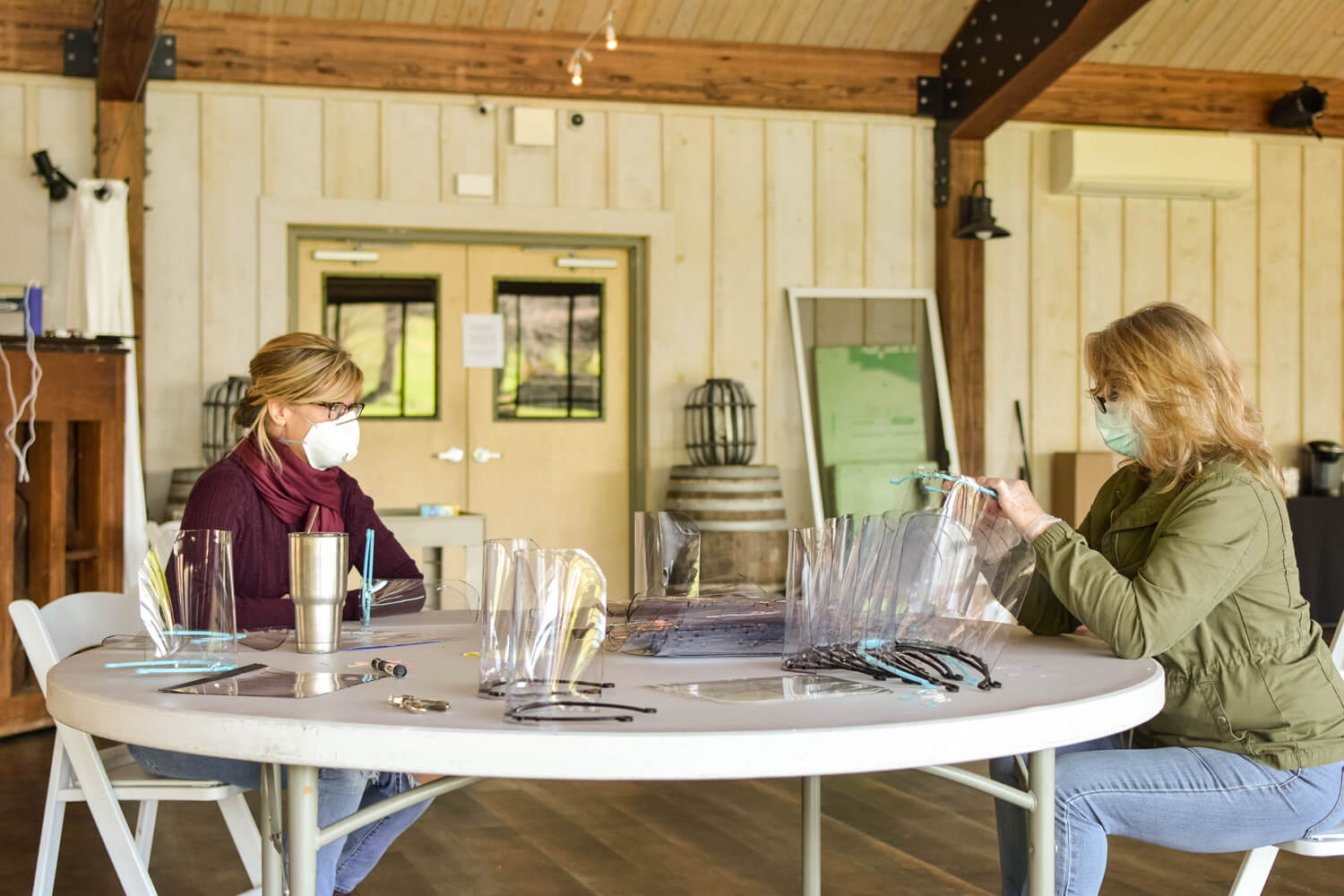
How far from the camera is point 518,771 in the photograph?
1.15 metres

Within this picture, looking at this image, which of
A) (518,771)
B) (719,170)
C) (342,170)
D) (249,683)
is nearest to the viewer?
(518,771)

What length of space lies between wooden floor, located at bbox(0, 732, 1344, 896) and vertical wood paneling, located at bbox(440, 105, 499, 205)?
2829 mm

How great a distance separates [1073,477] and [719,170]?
214cm

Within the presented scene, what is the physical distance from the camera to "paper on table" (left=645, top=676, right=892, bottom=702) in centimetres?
135

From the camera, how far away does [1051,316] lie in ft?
19.2

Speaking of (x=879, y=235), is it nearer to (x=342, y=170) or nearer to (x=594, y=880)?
(x=342, y=170)

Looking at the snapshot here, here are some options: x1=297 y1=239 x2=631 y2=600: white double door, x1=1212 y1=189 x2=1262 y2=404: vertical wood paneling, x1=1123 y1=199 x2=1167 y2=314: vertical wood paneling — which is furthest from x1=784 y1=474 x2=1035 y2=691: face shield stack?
x1=1212 y1=189 x2=1262 y2=404: vertical wood paneling

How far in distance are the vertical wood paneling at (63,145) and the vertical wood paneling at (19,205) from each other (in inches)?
1.4

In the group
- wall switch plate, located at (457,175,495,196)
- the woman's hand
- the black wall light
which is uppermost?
the black wall light

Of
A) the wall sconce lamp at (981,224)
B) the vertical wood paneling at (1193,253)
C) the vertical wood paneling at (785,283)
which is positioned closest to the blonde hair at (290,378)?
the vertical wood paneling at (785,283)

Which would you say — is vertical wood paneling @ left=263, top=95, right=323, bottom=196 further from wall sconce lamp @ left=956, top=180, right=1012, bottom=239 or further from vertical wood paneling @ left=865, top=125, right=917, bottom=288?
wall sconce lamp @ left=956, top=180, right=1012, bottom=239

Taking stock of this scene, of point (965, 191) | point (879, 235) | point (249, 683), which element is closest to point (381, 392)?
Result: point (879, 235)

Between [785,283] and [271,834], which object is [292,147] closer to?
[785,283]

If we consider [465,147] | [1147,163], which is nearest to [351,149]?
[465,147]
